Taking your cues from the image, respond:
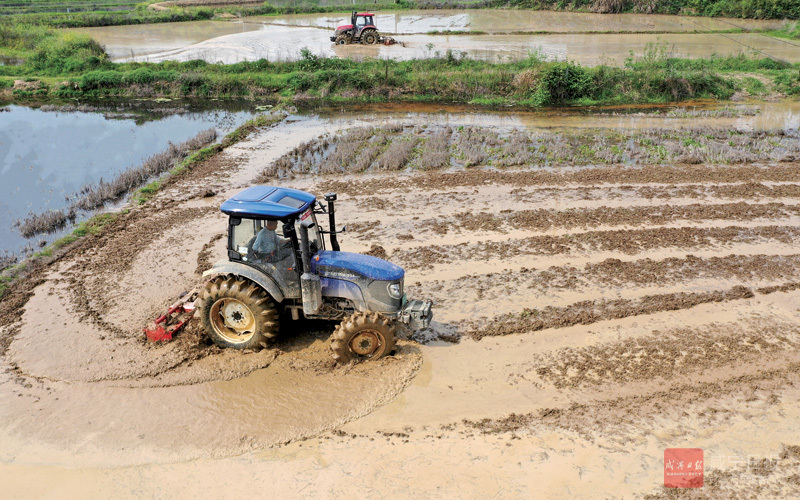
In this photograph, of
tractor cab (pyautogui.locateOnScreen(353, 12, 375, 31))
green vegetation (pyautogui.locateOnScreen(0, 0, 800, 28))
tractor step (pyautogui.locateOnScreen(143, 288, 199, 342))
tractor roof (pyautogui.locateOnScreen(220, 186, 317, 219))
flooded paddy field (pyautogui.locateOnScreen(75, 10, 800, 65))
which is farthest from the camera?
green vegetation (pyautogui.locateOnScreen(0, 0, 800, 28))

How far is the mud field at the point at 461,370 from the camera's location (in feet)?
20.8

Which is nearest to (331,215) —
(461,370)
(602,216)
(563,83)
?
(461,370)

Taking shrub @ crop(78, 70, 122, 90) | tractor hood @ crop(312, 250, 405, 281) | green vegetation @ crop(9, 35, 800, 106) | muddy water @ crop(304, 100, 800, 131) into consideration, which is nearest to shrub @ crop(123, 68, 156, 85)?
green vegetation @ crop(9, 35, 800, 106)

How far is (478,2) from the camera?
48562mm

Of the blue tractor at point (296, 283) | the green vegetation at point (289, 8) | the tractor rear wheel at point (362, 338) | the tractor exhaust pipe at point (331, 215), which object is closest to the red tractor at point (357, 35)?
the green vegetation at point (289, 8)

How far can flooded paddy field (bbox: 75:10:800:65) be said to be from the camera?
30.4 metres

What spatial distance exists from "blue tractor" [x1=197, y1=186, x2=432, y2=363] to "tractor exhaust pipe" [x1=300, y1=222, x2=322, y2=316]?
1cm

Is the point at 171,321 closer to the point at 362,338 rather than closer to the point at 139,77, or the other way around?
the point at 362,338

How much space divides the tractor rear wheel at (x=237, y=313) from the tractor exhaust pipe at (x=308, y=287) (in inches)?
20.9

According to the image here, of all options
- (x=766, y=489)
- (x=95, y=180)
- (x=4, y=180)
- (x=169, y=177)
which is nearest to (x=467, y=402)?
(x=766, y=489)

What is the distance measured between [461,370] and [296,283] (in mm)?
2582

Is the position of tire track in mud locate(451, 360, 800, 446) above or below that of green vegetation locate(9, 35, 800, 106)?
below

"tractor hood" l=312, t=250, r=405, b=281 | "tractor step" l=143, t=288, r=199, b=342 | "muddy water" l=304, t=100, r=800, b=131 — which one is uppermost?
"muddy water" l=304, t=100, r=800, b=131

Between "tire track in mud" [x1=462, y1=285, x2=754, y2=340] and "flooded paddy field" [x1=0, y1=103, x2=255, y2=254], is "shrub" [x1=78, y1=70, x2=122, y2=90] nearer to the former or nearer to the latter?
"flooded paddy field" [x1=0, y1=103, x2=255, y2=254]
